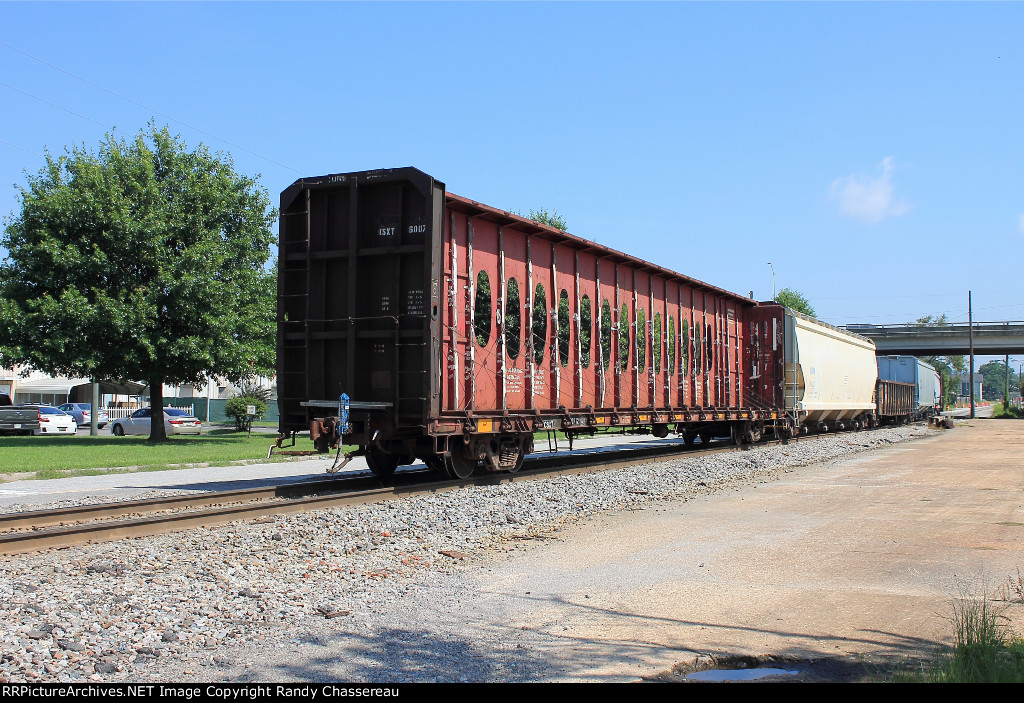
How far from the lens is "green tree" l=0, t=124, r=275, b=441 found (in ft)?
84.7

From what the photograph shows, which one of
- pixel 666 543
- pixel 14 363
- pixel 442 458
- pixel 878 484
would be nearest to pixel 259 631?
pixel 666 543

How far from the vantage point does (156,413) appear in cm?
2972

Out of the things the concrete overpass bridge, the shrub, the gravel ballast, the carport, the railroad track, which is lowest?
the gravel ballast

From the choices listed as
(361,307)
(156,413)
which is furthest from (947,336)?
(361,307)

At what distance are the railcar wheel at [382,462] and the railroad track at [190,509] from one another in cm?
16

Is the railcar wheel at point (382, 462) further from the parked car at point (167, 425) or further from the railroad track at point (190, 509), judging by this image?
the parked car at point (167, 425)

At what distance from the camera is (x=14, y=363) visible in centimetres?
2683

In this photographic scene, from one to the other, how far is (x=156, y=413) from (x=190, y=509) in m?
20.0

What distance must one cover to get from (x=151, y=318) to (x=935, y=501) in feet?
74.8

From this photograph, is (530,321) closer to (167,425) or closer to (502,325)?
(502,325)

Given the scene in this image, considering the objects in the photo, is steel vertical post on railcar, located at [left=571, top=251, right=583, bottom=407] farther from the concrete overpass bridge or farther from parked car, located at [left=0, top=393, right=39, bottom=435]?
the concrete overpass bridge

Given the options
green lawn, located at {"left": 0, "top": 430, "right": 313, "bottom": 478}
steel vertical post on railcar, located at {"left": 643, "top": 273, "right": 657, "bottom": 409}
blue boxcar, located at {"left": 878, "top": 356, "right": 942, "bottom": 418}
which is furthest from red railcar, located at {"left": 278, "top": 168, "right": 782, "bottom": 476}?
blue boxcar, located at {"left": 878, "top": 356, "right": 942, "bottom": 418}

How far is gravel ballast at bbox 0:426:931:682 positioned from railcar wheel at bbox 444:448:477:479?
5.66ft

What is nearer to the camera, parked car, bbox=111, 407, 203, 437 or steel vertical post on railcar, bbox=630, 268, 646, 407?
steel vertical post on railcar, bbox=630, 268, 646, 407
